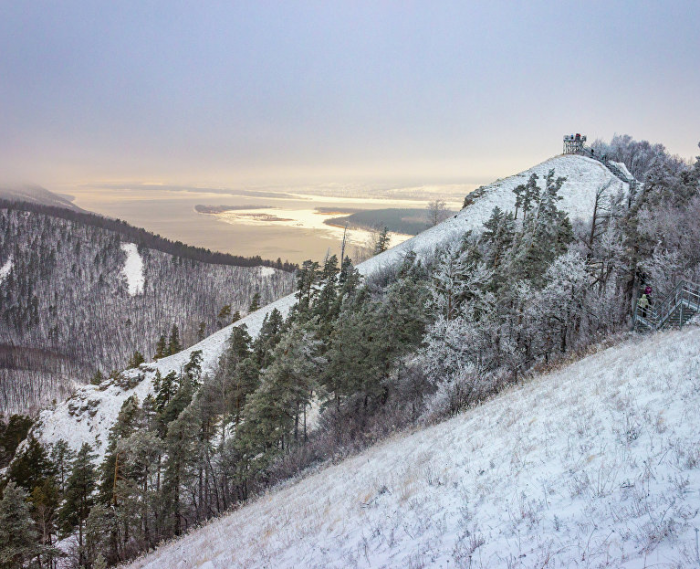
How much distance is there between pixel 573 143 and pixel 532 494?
9019cm

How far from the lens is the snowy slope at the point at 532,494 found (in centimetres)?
491

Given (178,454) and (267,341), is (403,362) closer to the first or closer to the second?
(178,454)

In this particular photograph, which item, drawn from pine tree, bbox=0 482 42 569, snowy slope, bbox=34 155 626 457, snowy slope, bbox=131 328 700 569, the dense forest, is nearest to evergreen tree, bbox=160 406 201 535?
the dense forest

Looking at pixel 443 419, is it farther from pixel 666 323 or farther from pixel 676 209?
pixel 676 209

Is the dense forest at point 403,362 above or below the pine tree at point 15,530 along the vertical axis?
above

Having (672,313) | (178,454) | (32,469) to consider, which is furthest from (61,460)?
(672,313)

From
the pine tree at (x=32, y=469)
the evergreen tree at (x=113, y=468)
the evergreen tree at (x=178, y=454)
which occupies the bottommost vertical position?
the pine tree at (x=32, y=469)

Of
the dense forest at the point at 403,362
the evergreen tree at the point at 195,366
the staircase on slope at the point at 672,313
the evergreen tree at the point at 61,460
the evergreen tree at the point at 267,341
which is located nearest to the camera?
the staircase on slope at the point at 672,313

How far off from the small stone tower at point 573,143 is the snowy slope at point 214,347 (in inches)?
535

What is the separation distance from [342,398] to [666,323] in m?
20.7

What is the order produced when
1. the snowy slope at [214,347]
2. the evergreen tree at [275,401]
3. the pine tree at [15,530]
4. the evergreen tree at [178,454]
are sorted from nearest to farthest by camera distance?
the pine tree at [15,530] → the evergreen tree at [275,401] → the evergreen tree at [178,454] → the snowy slope at [214,347]

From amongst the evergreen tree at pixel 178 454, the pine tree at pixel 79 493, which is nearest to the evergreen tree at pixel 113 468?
the pine tree at pixel 79 493

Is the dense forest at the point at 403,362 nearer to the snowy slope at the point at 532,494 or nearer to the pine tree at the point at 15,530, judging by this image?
the pine tree at the point at 15,530

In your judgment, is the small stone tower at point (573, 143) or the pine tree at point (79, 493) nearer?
the pine tree at point (79, 493)
